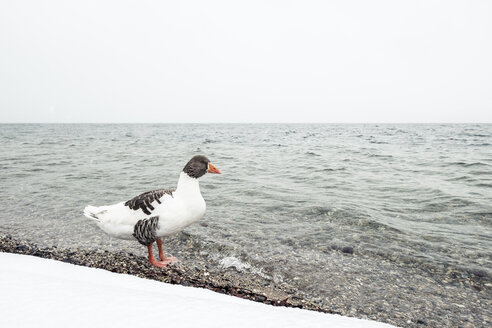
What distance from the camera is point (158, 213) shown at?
15.9ft

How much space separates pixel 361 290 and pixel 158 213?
3.49m

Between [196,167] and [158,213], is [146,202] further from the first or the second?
[196,167]

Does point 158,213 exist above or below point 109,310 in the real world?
below

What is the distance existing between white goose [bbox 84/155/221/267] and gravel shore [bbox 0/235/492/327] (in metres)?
0.55

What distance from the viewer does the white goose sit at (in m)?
4.85

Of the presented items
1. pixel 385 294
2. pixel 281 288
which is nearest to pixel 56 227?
pixel 281 288

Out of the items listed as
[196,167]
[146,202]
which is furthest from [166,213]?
[196,167]

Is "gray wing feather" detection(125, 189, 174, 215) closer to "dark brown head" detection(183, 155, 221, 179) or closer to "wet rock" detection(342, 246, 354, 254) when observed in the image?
"dark brown head" detection(183, 155, 221, 179)

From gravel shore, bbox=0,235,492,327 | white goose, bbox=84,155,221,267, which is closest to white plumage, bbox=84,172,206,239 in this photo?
white goose, bbox=84,155,221,267

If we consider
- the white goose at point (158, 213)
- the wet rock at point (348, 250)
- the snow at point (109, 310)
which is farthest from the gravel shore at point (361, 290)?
the snow at point (109, 310)

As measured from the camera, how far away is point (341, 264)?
17.6 ft

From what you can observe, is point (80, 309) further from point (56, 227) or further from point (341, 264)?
point (56, 227)

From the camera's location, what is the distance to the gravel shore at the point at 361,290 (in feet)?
13.0

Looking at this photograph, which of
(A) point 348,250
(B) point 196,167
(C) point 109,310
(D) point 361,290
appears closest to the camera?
(C) point 109,310
